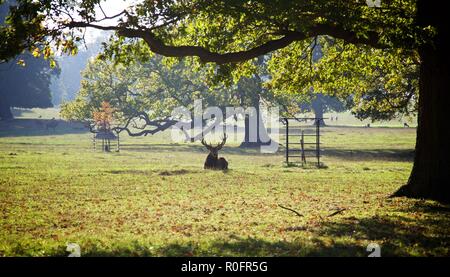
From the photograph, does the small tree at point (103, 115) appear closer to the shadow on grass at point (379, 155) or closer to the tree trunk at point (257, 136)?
the tree trunk at point (257, 136)

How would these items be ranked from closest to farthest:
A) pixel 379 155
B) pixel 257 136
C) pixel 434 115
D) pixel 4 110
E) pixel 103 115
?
pixel 434 115, pixel 379 155, pixel 103 115, pixel 257 136, pixel 4 110

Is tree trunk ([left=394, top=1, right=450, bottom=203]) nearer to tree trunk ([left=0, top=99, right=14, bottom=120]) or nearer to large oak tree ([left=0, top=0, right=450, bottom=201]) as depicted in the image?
large oak tree ([left=0, top=0, right=450, bottom=201])

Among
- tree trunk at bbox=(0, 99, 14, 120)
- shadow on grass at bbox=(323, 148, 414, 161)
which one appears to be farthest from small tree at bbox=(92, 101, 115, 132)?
tree trunk at bbox=(0, 99, 14, 120)

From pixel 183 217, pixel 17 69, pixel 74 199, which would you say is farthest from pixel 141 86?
pixel 183 217

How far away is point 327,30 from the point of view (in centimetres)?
1549

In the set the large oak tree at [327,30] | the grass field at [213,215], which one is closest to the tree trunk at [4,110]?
the grass field at [213,215]

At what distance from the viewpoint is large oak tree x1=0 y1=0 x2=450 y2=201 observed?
44.0 ft

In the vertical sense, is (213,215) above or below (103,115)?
below

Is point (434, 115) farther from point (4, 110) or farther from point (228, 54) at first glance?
point (4, 110)

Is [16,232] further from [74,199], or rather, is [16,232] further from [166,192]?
[166,192]

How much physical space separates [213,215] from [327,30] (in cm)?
633

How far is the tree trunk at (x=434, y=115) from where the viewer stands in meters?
14.4

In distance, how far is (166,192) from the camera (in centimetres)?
1914

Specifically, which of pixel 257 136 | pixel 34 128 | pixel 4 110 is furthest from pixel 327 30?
pixel 4 110
